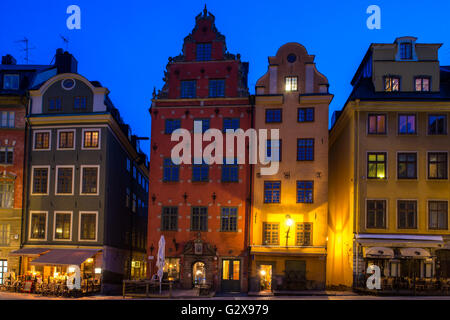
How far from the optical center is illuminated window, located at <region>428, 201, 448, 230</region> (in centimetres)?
3688

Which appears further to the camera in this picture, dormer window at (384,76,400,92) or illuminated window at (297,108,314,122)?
illuminated window at (297,108,314,122)

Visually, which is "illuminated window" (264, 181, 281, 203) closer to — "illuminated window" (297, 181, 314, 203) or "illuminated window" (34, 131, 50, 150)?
"illuminated window" (297, 181, 314, 203)

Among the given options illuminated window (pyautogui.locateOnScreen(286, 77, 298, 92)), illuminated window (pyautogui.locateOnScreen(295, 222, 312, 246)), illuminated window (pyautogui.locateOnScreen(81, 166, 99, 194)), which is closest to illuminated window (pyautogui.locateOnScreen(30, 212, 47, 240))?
illuminated window (pyautogui.locateOnScreen(81, 166, 99, 194))

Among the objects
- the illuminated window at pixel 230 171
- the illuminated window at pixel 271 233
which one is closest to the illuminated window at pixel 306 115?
the illuminated window at pixel 230 171

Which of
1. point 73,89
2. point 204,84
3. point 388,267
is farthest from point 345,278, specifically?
point 73,89

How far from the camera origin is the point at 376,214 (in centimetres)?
3722

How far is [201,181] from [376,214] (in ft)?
39.8

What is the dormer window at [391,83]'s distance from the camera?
39.0 metres

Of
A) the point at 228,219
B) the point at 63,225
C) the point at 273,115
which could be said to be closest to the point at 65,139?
the point at 63,225

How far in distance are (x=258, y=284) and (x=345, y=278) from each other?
5.89m

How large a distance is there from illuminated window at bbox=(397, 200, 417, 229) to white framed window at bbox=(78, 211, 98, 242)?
20876mm

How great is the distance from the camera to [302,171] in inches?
1529

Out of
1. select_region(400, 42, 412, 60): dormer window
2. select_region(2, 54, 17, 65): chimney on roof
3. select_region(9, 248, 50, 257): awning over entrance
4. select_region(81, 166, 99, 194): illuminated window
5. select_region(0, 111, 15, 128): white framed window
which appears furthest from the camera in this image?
select_region(2, 54, 17, 65): chimney on roof

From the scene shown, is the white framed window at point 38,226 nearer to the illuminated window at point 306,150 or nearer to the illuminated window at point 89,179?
the illuminated window at point 89,179
